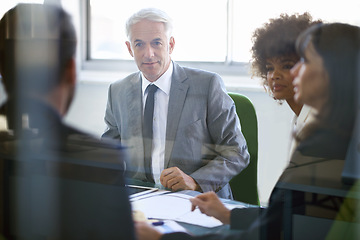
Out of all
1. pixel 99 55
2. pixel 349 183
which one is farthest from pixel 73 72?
pixel 349 183

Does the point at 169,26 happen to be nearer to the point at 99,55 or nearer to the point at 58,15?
the point at 99,55

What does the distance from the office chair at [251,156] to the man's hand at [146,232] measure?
7.9 inches

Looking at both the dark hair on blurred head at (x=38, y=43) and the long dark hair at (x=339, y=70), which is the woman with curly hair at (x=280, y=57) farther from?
the dark hair on blurred head at (x=38, y=43)

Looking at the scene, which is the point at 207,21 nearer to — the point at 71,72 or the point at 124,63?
the point at 124,63

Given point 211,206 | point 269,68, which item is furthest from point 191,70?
point 211,206

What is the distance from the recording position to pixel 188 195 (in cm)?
100

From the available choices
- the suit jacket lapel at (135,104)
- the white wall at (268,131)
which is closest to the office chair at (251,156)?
the white wall at (268,131)

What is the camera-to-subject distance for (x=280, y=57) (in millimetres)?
829

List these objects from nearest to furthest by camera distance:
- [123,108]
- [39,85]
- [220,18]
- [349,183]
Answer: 1. [349,183]
2. [220,18]
3. [123,108]
4. [39,85]

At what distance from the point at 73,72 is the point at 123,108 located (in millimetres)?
165

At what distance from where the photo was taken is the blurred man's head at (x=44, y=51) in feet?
3.72

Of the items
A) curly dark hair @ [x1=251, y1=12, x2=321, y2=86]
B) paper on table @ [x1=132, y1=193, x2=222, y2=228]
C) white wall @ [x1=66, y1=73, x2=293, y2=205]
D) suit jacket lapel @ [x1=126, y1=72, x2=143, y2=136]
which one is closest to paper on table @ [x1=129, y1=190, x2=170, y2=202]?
paper on table @ [x1=132, y1=193, x2=222, y2=228]

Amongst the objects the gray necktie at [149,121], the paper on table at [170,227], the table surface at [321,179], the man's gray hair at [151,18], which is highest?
the man's gray hair at [151,18]

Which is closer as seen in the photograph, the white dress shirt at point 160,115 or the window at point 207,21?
the window at point 207,21
